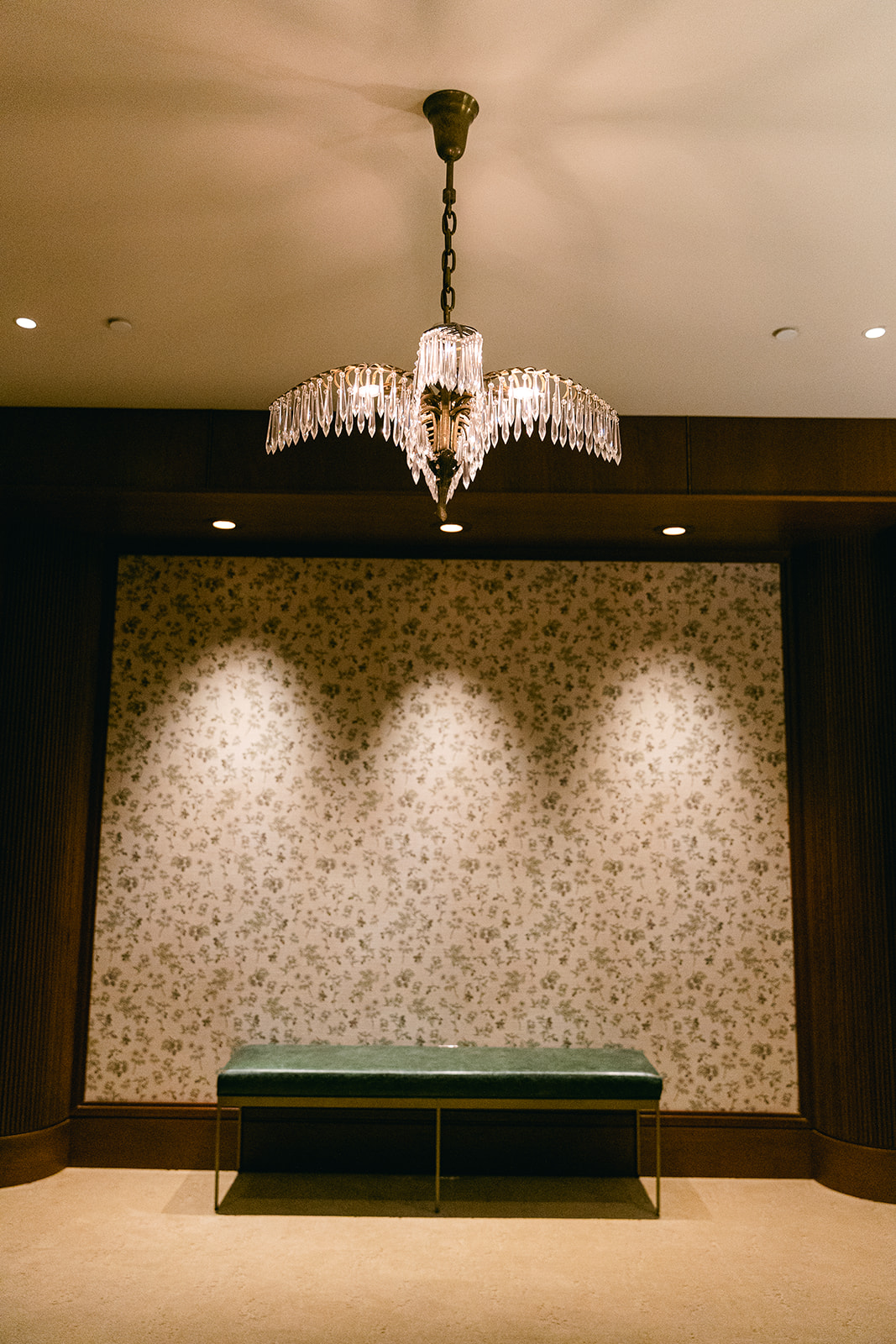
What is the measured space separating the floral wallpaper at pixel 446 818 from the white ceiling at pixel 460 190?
118cm

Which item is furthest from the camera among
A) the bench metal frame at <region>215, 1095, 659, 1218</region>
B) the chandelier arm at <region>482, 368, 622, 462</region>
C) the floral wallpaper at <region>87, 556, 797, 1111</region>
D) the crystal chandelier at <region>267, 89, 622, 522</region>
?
the floral wallpaper at <region>87, 556, 797, 1111</region>

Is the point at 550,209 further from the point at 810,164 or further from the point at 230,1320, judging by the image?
the point at 230,1320

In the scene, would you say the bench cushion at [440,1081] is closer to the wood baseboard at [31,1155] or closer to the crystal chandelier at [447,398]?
the wood baseboard at [31,1155]

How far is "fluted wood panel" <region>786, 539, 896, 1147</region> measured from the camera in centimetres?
366

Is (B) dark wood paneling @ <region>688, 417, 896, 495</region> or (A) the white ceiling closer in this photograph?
(A) the white ceiling

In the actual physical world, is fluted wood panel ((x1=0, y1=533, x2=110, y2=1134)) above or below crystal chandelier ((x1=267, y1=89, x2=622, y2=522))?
below

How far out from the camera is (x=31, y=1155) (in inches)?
143

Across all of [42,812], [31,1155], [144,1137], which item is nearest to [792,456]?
[42,812]

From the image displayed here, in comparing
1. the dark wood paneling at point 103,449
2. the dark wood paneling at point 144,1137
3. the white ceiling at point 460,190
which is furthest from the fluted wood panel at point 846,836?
the dark wood paneling at point 103,449

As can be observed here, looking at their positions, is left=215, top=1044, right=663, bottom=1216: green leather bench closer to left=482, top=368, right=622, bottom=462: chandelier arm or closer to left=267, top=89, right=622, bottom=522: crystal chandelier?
left=267, top=89, right=622, bottom=522: crystal chandelier

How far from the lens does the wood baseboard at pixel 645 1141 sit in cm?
377

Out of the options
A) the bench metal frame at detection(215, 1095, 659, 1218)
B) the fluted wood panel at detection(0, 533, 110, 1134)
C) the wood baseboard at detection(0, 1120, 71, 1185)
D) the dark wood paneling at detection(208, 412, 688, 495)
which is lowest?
the wood baseboard at detection(0, 1120, 71, 1185)

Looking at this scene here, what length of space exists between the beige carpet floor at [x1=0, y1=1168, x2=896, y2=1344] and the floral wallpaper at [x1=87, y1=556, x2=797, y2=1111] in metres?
0.49

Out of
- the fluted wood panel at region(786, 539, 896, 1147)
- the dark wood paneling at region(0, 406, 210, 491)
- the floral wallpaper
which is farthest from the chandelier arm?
the fluted wood panel at region(786, 539, 896, 1147)
